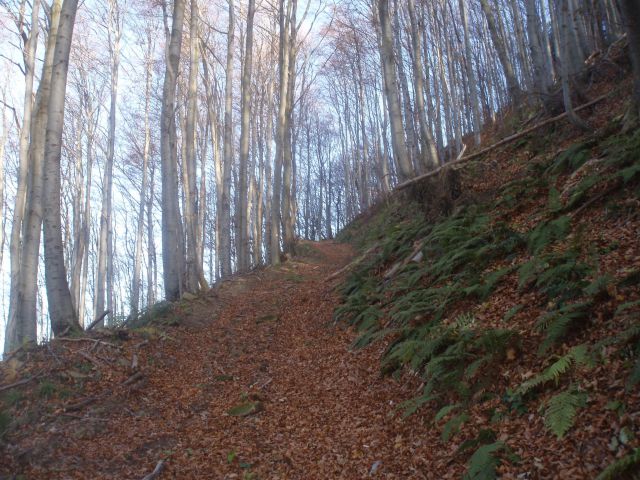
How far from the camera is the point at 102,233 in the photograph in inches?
802

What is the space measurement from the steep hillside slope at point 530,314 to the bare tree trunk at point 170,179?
439 centimetres

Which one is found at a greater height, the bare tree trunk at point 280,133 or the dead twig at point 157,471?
the bare tree trunk at point 280,133

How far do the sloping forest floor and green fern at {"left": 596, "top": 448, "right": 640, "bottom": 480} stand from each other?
16mm

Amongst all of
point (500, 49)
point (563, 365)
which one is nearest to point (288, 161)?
point (500, 49)

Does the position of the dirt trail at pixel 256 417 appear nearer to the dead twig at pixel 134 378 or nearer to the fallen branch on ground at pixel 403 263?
the dead twig at pixel 134 378

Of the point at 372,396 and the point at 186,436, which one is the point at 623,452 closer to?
the point at 372,396

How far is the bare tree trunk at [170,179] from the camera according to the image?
1081 centimetres

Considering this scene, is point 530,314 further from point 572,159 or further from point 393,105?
point 393,105

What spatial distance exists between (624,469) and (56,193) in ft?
26.0

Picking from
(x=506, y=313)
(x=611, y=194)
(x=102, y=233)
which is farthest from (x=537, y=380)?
(x=102, y=233)

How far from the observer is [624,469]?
8.87 ft

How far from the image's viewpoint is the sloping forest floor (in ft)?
12.0

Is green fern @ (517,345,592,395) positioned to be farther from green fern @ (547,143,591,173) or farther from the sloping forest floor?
green fern @ (547,143,591,173)

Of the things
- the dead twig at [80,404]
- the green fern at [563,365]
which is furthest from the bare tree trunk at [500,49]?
the dead twig at [80,404]
